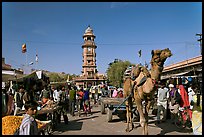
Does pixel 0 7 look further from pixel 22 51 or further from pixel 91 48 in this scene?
pixel 91 48

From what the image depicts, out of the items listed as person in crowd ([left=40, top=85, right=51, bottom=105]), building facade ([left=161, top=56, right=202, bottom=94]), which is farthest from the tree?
person in crowd ([left=40, top=85, right=51, bottom=105])

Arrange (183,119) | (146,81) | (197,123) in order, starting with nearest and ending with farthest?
(197,123) < (146,81) < (183,119)

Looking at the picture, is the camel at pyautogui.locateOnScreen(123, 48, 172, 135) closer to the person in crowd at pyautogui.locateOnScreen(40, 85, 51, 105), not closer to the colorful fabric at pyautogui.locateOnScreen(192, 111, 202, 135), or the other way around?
the colorful fabric at pyautogui.locateOnScreen(192, 111, 202, 135)

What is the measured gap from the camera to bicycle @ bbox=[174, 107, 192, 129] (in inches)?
400

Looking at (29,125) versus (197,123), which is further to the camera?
(197,123)

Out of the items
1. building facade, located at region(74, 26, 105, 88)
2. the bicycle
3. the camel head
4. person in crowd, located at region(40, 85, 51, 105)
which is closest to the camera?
the camel head

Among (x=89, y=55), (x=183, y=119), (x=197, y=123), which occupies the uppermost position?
(x=89, y=55)

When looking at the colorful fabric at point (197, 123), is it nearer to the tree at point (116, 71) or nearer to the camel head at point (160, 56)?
the camel head at point (160, 56)

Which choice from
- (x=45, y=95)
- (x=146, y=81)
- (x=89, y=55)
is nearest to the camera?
(x=146, y=81)

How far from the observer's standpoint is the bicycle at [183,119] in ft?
33.3

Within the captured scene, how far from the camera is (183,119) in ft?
34.1

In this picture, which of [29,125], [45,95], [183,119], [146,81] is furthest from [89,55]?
[29,125]

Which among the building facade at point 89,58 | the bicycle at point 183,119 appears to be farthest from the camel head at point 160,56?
the building facade at point 89,58

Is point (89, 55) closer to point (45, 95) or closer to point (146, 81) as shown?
point (45, 95)
